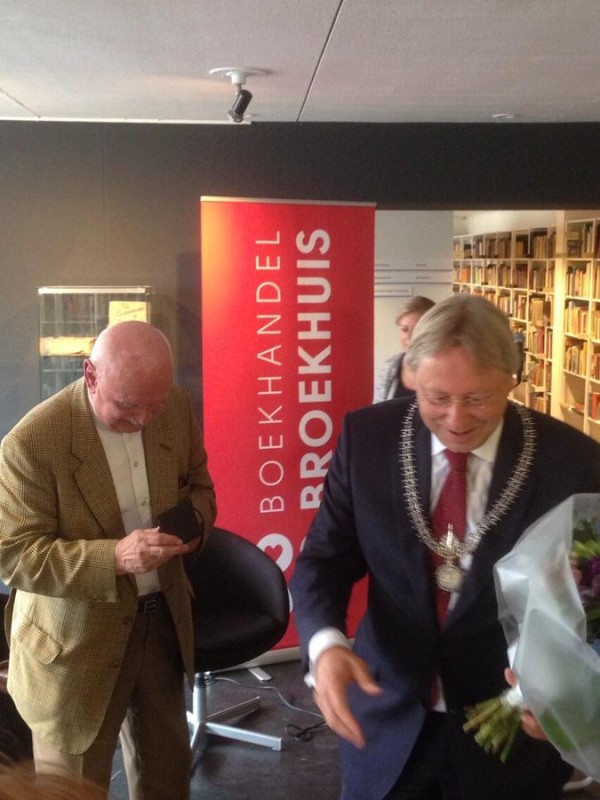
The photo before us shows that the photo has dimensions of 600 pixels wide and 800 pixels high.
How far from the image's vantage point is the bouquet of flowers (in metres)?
1.32

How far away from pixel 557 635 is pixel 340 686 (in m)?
0.40

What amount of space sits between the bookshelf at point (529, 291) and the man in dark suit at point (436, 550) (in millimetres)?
7122

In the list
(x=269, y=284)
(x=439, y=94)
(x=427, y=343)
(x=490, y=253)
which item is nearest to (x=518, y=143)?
(x=439, y=94)

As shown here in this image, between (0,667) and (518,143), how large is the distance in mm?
3474

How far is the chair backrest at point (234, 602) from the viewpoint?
304 centimetres

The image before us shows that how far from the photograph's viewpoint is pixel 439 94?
3.66m

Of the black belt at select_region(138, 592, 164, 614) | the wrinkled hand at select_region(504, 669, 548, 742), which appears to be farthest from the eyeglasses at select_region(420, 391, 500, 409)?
the black belt at select_region(138, 592, 164, 614)

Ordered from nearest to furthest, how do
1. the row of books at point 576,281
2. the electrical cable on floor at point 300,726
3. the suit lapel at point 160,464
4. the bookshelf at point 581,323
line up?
1. the suit lapel at point 160,464
2. the electrical cable on floor at point 300,726
3. the bookshelf at point 581,323
4. the row of books at point 576,281

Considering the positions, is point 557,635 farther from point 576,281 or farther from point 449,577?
point 576,281

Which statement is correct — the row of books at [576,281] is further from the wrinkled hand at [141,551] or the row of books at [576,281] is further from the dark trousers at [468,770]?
the dark trousers at [468,770]

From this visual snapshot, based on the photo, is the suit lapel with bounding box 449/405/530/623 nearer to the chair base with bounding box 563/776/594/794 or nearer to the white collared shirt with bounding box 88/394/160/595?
the white collared shirt with bounding box 88/394/160/595

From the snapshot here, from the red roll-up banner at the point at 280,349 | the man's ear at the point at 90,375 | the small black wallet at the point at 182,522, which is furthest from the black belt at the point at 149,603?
the red roll-up banner at the point at 280,349

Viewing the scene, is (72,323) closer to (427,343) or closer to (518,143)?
(518,143)

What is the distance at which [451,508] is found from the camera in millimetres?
1669
